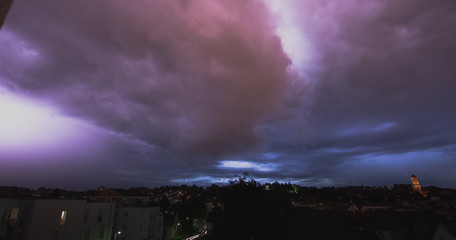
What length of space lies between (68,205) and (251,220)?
30380mm

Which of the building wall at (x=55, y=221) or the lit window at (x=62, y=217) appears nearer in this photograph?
the building wall at (x=55, y=221)

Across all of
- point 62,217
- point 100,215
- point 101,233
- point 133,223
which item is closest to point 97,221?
point 100,215

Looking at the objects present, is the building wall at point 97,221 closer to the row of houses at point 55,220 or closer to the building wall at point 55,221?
the row of houses at point 55,220

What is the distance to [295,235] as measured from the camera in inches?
1446

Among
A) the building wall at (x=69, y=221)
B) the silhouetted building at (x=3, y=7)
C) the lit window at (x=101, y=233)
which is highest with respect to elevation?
the silhouetted building at (x=3, y=7)

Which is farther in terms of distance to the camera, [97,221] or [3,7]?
[97,221]

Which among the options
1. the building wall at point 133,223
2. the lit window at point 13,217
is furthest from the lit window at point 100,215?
the lit window at point 13,217

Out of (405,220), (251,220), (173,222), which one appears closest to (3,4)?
(251,220)

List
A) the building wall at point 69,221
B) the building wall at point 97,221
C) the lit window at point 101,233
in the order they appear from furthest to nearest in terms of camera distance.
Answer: the lit window at point 101,233 → the building wall at point 97,221 → the building wall at point 69,221

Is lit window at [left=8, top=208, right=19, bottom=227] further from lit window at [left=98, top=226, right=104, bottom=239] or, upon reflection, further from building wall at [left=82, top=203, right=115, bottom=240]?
lit window at [left=98, top=226, right=104, bottom=239]

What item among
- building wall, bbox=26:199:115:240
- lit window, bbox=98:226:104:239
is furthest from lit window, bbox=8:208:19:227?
lit window, bbox=98:226:104:239

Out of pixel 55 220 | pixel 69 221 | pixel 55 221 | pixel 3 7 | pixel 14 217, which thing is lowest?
pixel 69 221

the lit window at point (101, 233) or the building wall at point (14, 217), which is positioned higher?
the building wall at point (14, 217)

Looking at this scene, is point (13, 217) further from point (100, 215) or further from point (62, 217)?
point (100, 215)
